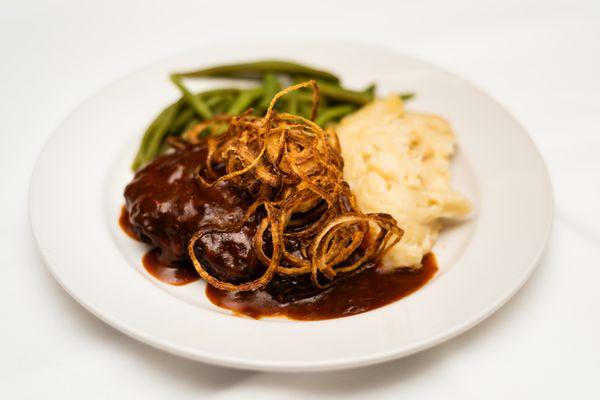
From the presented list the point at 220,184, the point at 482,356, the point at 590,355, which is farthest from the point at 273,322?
the point at 590,355

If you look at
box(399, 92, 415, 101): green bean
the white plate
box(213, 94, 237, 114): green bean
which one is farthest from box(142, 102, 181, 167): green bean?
box(399, 92, 415, 101): green bean

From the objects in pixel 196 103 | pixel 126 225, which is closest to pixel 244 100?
pixel 196 103

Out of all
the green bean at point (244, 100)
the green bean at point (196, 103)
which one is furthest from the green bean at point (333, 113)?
the green bean at point (196, 103)

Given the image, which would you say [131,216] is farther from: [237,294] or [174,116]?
[174,116]

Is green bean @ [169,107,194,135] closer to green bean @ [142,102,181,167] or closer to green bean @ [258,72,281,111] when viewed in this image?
green bean @ [142,102,181,167]

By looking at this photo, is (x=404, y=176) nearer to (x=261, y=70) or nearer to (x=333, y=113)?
(x=333, y=113)

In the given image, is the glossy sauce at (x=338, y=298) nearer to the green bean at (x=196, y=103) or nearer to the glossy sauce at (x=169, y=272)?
the glossy sauce at (x=169, y=272)
